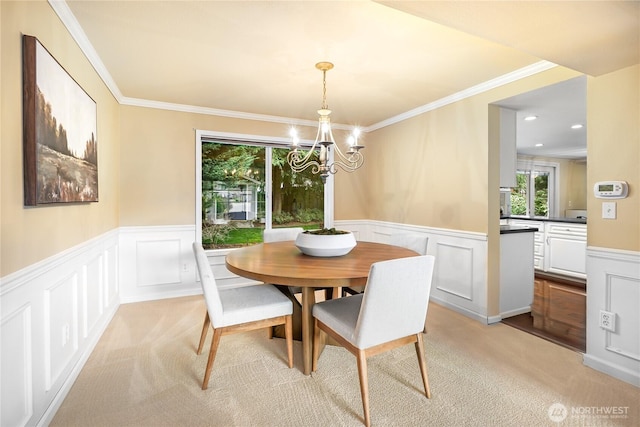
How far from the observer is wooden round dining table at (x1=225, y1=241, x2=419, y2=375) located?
178cm

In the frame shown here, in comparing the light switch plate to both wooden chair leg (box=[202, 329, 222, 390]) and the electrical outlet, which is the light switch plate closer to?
the electrical outlet

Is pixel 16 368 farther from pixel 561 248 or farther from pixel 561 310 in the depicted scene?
pixel 561 248

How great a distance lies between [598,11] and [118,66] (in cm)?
317

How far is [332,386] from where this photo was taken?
1.94 metres

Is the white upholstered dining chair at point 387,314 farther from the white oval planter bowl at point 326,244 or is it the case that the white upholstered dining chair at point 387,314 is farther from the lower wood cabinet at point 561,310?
the lower wood cabinet at point 561,310

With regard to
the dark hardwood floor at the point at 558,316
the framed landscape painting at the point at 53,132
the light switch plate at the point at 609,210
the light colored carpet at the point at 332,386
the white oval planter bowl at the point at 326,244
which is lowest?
the light colored carpet at the point at 332,386

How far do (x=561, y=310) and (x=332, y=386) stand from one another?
282 centimetres

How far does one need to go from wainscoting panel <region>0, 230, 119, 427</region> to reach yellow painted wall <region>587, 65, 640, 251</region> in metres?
3.33

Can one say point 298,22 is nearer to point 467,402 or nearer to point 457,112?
point 457,112

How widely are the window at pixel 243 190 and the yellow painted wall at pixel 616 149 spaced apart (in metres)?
3.19

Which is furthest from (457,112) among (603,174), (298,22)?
(298,22)

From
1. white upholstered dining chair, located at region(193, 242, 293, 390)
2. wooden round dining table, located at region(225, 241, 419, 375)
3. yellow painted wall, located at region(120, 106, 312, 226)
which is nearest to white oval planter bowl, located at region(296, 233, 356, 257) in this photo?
wooden round dining table, located at region(225, 241, 419, 375)

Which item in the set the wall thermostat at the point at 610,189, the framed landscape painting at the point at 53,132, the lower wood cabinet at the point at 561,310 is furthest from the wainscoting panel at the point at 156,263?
the wall thermostat at the point at 610,189

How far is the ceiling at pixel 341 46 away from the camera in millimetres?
1481
